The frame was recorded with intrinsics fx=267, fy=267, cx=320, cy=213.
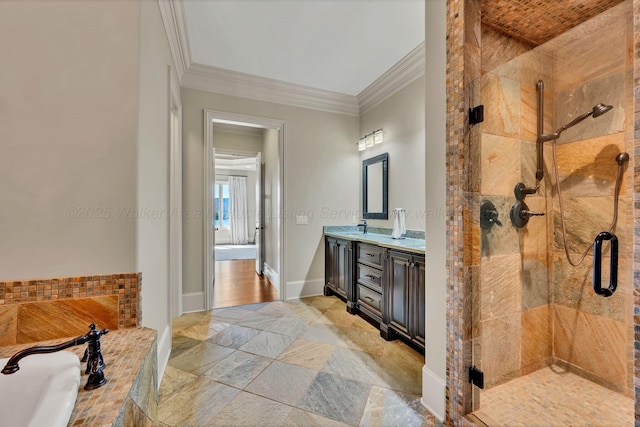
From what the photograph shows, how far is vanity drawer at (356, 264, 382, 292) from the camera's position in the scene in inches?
103

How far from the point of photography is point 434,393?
153 centimetres

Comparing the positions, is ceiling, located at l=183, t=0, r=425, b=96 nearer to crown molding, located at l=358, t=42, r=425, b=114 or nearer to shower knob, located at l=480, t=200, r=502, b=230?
crown molding, located at l=358, t=42, r=425, b=114

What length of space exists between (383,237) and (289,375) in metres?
1.73

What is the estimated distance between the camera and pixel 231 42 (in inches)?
104

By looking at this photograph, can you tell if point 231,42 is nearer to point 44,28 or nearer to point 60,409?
point 44,28

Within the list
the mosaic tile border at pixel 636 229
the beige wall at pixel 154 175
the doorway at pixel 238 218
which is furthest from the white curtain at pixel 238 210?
the mosaic tile border at pixel 636 229

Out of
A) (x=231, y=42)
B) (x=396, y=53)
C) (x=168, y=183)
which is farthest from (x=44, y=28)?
(x=396, y=53)

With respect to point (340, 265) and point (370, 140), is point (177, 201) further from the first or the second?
point (370, 140)

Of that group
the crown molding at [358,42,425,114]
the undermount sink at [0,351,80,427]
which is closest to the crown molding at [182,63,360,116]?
the crown molding at [358,42,425,114]

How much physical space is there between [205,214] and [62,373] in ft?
8.10

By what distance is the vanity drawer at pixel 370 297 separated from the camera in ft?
8.52

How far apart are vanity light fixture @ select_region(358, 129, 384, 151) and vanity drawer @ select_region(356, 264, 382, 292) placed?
5.34ft

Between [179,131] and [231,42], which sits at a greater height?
[231,42]

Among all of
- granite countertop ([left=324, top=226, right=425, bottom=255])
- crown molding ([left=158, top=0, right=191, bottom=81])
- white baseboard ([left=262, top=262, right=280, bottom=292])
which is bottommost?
white baseboard ([left=262, top=262, right=280, bottom=292])
